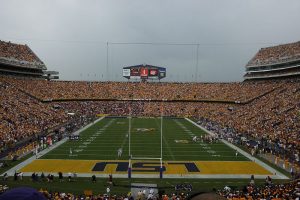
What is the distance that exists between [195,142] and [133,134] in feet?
24.7

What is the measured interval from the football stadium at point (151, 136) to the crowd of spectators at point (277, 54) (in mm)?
277

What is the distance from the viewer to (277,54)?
63.8m

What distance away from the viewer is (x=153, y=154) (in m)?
27.6

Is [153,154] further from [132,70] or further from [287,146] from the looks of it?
[132,70]

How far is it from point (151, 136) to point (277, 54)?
35389 mm

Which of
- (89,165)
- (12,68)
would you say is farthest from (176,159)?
(12,68)

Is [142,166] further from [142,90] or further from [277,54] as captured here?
[142,90]

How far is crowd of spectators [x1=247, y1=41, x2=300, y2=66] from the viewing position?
5695 centimetres

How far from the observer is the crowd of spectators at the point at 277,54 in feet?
187

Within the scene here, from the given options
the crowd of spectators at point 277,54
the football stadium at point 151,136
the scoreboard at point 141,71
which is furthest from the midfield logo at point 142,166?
the scoreboard at point 141,71

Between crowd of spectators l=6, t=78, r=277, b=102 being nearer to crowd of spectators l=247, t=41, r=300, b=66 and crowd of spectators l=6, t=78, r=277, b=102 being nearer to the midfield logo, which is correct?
crowd of spectators l=247, t=41, r=300, b=66

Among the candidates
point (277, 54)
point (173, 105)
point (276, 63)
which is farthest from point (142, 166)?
point (277, 54)

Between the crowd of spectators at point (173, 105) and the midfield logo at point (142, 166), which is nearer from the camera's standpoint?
the midfield logo at point (142, 166)

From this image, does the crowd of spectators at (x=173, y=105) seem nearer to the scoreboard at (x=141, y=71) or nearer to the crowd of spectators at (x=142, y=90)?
the crowd of spectators at (x=142, y=90)
